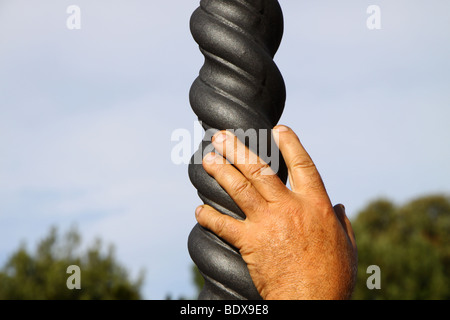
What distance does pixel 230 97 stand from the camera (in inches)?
98.1

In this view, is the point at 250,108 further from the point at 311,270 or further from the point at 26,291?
the point at 26,291

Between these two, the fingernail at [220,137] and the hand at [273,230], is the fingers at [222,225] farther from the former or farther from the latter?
the fingernail at [220,137]

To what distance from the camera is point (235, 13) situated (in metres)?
2.58

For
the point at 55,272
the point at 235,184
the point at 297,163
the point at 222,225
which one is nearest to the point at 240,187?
the point at 235,184

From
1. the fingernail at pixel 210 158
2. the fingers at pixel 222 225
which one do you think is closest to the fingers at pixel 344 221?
the fingers at pixel 222 225

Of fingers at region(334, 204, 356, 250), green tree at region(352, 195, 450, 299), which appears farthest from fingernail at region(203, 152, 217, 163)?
green tree at region(352, 195, 450, 299)

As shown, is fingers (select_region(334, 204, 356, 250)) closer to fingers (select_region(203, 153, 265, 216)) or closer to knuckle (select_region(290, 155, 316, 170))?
knuckle (select_region(290, 155, 316, 170))

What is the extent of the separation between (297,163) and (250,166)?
318 mm

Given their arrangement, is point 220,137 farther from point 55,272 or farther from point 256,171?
point 55,272

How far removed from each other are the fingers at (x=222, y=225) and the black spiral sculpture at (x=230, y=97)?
6 cm

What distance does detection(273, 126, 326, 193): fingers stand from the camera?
257 cm

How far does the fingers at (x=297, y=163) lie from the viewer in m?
2.57

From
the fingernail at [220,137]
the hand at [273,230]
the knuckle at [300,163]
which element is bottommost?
the hand at [273,230]
